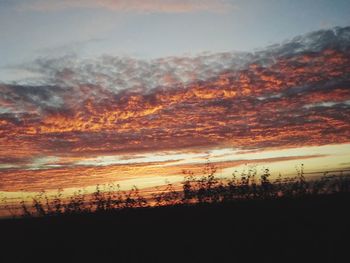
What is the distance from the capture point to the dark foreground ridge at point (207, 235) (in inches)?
360

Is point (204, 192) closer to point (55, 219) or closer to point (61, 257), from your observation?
point (55, 219)

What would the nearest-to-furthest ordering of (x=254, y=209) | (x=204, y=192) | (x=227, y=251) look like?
(x=227, y=251)
(x=254, y=209)
(x=204, y=192)

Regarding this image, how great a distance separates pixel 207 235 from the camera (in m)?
11.3

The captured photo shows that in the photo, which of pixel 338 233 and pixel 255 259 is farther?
pixel 338 233

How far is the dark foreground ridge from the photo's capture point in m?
9.15

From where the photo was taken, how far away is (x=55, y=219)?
1788 centimetres

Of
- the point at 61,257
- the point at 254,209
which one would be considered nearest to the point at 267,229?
the point at 254,209

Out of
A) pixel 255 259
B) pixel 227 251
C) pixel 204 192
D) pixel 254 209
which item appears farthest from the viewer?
pixel 204 192

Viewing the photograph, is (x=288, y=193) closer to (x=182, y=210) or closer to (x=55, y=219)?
(x=182, y=210)

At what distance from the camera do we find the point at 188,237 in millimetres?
11266

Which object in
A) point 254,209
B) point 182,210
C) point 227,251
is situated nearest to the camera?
point 227,251

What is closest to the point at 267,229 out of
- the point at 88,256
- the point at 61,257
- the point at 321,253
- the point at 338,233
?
the point at 338,233

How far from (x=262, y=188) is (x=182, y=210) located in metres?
4.15

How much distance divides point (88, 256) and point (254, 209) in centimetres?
757
